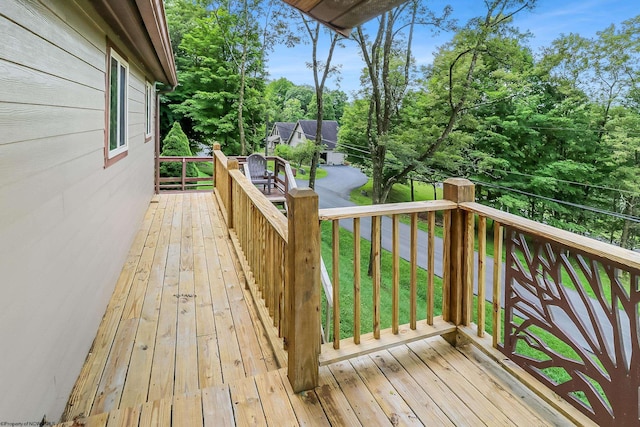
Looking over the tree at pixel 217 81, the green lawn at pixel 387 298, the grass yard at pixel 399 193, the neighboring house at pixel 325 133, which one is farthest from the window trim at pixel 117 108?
the neighboring house at pixel 325 133

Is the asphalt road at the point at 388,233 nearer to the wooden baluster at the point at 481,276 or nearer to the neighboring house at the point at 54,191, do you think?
the wooden baluster at the point at 481,276

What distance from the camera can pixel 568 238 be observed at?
5.31 feet

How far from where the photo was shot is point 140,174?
575 centimetres

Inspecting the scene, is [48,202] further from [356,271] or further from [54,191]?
[356,271]

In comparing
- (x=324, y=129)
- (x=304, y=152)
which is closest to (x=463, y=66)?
(x=304, y=152)

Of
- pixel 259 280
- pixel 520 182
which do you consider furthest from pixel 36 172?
pixel 520 182

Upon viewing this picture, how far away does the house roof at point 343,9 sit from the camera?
2.18 metres

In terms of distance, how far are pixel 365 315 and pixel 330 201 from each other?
36.1ft

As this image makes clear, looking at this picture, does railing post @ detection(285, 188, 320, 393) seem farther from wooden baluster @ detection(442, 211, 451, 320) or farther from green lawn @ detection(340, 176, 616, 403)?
green lawn @ detection(340, 176, 616, 403)

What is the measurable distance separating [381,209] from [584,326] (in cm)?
106

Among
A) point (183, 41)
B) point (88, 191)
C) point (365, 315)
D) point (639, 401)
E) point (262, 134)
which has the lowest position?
point (365, 315)

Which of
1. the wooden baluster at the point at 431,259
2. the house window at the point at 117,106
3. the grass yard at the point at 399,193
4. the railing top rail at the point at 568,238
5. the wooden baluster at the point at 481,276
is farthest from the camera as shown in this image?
the grass yard at the point at 399,193

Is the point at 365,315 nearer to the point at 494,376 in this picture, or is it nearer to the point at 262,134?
the point at 494,376

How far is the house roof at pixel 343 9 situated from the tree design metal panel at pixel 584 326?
5.00 ft
